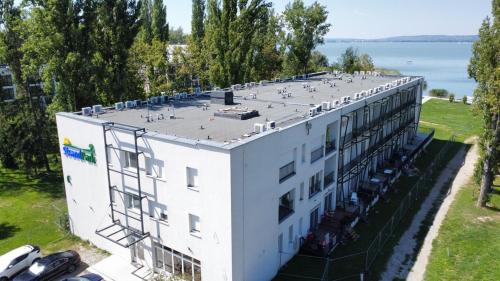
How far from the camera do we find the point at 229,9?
46875 millimetres

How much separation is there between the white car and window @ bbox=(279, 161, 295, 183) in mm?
17283

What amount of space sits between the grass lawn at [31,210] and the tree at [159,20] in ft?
119

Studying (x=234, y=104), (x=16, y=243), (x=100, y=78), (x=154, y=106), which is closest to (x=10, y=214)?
(x=16, y=243)

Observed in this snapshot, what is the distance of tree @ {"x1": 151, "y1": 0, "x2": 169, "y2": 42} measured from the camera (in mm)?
72000

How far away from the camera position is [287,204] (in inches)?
995

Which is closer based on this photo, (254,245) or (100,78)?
(254,245)

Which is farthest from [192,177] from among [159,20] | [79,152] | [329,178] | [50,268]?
[159,20]

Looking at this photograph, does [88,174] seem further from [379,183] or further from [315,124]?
[379,183]

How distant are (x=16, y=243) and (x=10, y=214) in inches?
259

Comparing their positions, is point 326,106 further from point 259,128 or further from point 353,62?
point 353,62

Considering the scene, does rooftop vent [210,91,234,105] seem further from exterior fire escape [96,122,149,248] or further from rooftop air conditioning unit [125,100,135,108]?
exterior fire escape [96,122,149,248]

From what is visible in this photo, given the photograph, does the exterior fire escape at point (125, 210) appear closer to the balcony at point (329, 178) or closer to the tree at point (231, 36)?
the balcony at point (329, 178)

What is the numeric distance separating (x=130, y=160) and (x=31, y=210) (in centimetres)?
1765

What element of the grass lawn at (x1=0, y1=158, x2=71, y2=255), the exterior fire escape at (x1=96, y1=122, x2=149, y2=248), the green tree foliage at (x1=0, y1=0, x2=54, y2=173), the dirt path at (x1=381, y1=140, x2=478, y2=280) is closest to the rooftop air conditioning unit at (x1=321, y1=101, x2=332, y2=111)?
the dirt path at (x1=381, y1=140, x2=478, y2=280)
